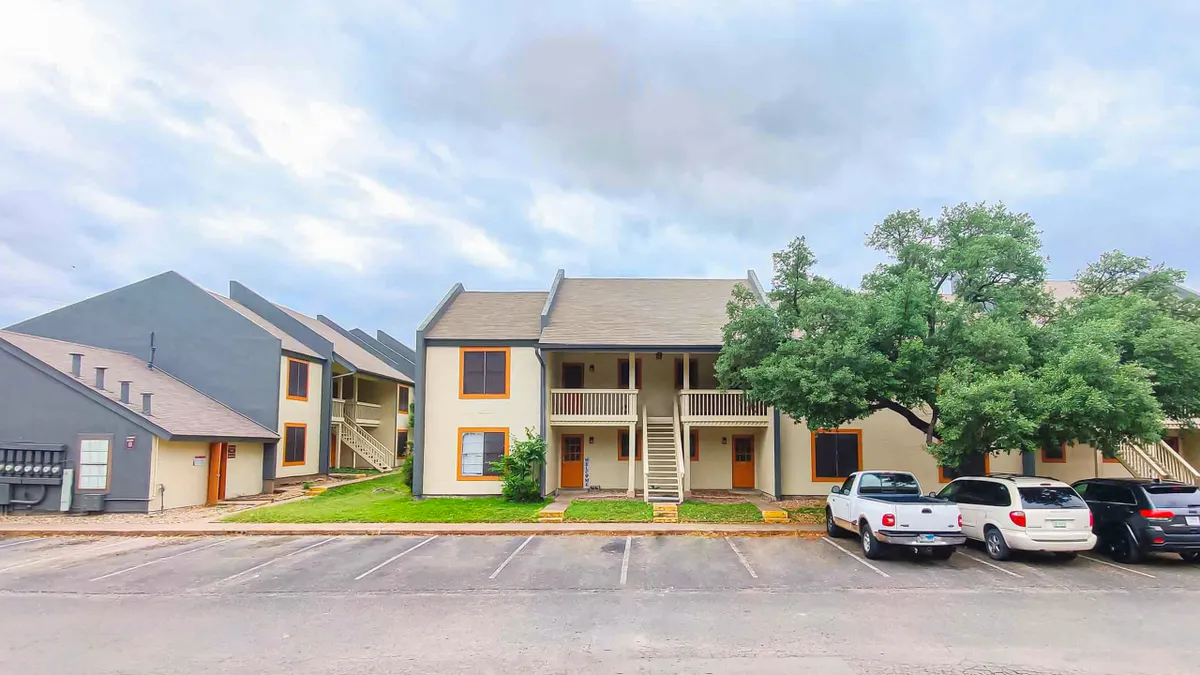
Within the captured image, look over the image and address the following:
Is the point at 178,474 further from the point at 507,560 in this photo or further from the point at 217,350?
the point at 507,560

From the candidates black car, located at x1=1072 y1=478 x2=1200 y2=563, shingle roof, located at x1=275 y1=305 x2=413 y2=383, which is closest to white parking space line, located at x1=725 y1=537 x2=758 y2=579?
black car, located at x1=1072 y1=478 x2=1200 y2=563

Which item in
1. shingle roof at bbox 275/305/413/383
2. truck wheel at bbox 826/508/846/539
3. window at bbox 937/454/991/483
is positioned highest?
shingle roof at bbox 275/305/413/383

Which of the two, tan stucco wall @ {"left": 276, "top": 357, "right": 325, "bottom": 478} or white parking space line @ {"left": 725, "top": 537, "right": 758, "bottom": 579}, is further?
tan stucco wall @ {"left": 276, "top": 357, "right": 325, "bottom": 478}

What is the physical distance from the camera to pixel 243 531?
15.5 meters

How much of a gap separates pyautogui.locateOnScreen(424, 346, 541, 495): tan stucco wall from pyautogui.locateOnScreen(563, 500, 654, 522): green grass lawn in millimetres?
3478

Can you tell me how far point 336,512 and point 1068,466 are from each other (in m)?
21.7

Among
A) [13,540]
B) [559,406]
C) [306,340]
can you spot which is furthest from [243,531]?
[306,340]

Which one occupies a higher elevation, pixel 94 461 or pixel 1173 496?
pixel 94 461

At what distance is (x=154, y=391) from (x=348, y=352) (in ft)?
31.3

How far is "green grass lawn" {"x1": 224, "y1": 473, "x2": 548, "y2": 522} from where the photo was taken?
1659cm

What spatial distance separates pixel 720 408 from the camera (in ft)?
66.5

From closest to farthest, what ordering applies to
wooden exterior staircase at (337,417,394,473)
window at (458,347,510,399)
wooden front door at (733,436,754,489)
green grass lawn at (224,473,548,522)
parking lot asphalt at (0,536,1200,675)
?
1. parking lot asphalt at (0,536,1200,675)
2. green grass lawn at (224,473,548,522)
3. window at (458,347,510,399)
4. wooden front door at (733,436,754,489)
5. wooden exterior staircase at (337,417,394,473)

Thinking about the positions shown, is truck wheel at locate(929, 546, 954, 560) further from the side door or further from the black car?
the black car

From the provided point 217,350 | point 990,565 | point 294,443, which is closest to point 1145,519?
point 990,565
